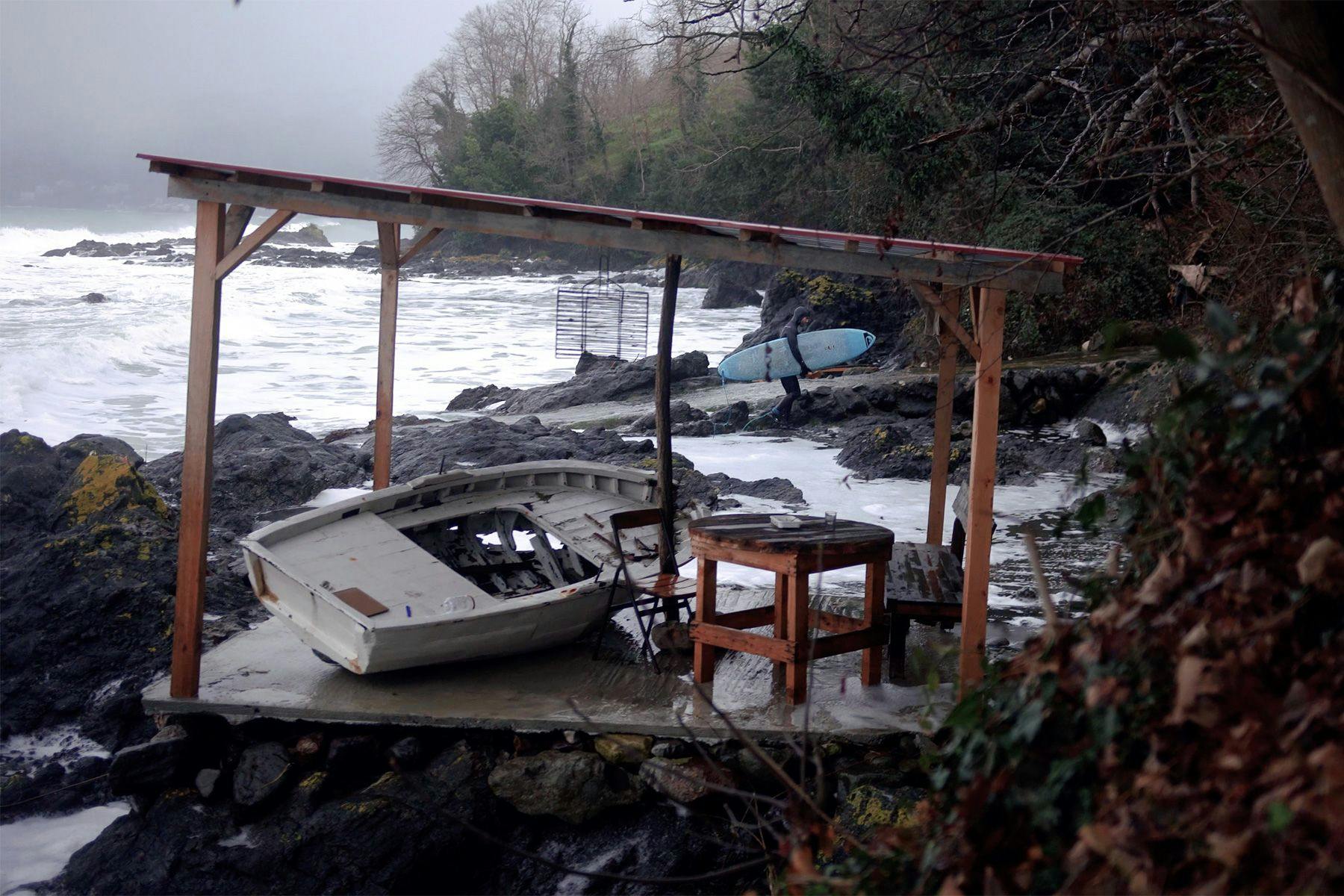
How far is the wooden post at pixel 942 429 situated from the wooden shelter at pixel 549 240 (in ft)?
3.82

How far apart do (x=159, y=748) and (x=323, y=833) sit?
3.45ft

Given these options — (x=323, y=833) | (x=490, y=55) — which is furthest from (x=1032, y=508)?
(x=490, y=55)

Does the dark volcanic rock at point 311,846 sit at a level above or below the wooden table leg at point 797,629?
below

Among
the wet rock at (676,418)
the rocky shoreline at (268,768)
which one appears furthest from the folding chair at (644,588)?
the wet rock at (676,418)

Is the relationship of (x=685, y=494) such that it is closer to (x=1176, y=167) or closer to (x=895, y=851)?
(x=1176, y=167)

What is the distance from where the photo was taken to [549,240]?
18.5ft

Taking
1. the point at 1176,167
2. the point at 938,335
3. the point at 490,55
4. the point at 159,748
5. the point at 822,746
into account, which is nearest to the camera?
the point at 822,746

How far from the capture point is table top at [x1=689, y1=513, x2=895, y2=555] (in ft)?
16.8

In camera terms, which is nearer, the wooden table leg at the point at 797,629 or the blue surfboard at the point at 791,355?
Result: the wooden table leg at the point at 797,629

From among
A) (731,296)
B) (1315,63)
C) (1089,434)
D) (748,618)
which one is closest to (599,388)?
(1089,434)

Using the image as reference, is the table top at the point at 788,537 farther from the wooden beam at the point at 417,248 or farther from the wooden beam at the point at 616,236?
the wooden beam at the point at 417,248

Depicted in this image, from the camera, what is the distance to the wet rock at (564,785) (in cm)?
542

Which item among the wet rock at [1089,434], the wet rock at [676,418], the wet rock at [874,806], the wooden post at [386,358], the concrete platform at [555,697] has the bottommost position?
the wet rock at [874,806]

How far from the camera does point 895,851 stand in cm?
264
